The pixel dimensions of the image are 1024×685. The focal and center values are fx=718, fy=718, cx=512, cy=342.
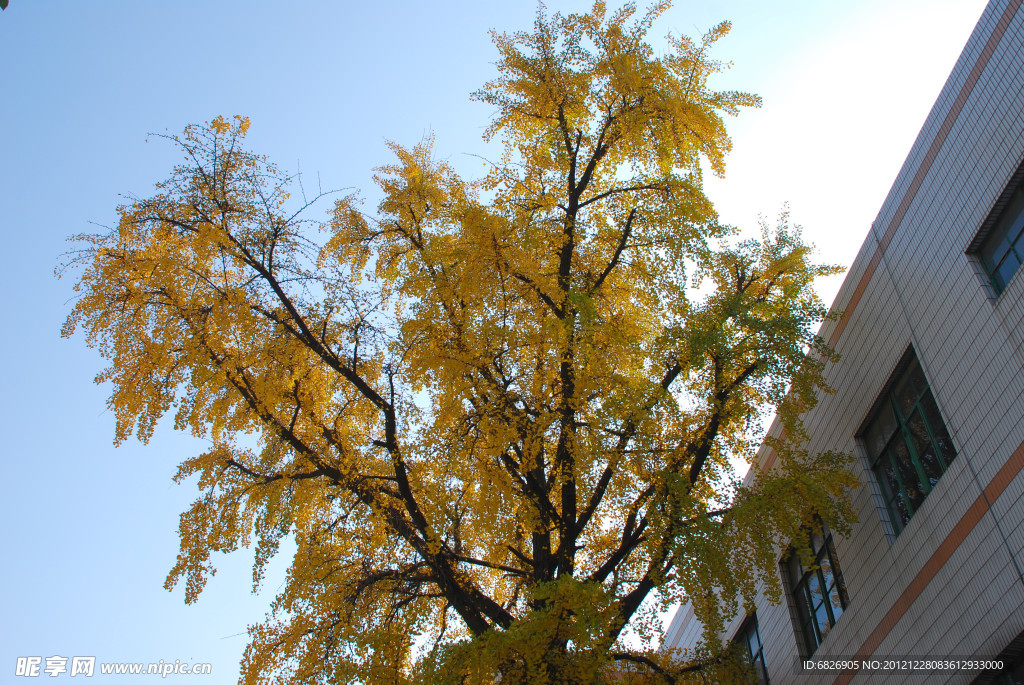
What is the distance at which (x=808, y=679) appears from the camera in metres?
10.5

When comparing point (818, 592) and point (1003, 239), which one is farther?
point (818, 592)

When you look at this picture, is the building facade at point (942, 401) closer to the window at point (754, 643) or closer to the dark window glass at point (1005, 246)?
the dark window glass at point (1005, 246)

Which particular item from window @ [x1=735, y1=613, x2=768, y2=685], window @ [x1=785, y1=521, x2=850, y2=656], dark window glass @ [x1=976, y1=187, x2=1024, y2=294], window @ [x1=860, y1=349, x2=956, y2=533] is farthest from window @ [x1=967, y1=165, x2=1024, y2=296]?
window @ [x1=735, y1=613, x2=768, y2=685]

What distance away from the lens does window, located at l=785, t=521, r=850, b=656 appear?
10.1 m

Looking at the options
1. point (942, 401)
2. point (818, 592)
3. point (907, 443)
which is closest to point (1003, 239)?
point (942, 401)

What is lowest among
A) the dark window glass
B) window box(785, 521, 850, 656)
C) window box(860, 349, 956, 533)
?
window box(785, 521, 850, 656)

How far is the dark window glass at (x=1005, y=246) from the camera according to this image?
7.00 meters

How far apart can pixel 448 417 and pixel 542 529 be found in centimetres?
197

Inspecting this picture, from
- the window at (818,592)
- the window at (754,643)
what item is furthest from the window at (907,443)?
the window at (754,643)

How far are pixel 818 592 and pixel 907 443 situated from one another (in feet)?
10.8

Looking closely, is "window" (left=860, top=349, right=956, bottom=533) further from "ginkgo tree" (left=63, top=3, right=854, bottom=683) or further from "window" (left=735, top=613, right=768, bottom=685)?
"window" (left=735, top=613, right=768, bottom=685)

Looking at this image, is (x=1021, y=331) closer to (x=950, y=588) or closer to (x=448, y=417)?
(x=950, y=588)

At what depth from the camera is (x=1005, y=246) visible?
7.20 m

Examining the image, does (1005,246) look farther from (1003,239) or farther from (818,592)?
(818,592)
